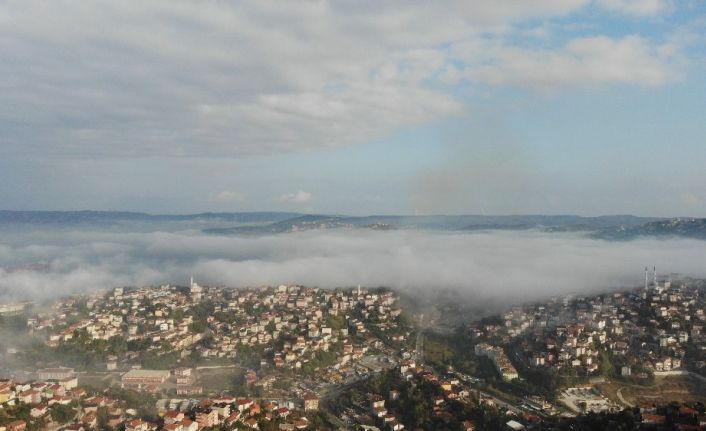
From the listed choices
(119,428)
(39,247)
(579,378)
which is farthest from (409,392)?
(39,247)

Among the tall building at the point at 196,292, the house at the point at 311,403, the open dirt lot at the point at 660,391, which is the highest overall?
the open dirt lot at the point at 660,391

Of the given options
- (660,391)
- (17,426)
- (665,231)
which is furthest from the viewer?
(665,231)

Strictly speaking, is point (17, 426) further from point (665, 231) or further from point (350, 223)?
point (350, 223)

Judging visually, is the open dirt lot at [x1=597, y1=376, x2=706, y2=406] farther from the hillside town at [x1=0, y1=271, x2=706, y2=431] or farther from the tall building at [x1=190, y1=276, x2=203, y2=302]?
the tall building at [x1=190, y1=276, x2=203, y2=302]

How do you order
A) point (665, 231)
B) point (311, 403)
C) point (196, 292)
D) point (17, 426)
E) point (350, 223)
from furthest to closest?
1. point (350, 223)
2. point (665, 231)
3. point (196, 292)
4. point (311, 403)
5. point (17, 426)

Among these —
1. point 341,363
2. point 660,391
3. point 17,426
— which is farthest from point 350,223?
point 17,426

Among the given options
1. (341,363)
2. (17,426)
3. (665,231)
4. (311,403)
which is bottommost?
(341,363)

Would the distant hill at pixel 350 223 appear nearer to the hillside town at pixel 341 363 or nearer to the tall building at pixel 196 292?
the hillside town at pixel 341 363

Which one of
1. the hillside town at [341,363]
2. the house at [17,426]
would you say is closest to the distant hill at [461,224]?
the hillside town at [341,363]

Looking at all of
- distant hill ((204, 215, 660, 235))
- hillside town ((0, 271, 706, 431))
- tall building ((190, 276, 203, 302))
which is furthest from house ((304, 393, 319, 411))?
distant hill ((204, 215, 660, 235))
